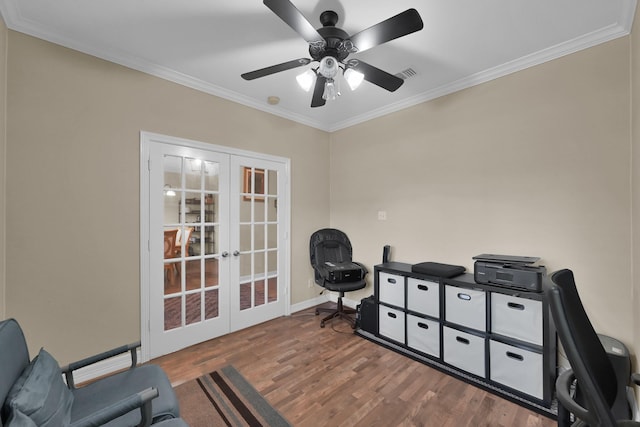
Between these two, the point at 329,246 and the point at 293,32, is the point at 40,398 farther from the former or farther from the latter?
the point at 329,246

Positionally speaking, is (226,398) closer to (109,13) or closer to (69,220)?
(69,220)

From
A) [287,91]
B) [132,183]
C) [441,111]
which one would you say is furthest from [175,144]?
[441,111]

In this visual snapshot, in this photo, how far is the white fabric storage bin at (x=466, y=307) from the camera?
227cm

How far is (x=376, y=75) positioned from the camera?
2045mm

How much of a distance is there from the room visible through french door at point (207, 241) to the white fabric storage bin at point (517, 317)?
2414mm

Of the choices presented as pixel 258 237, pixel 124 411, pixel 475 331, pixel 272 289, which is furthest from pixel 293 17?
pixel 272 289

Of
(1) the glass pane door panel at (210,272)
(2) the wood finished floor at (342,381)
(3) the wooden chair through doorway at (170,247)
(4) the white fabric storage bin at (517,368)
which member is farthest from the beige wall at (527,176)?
(3) the wooden chair through doorway at (170,247)

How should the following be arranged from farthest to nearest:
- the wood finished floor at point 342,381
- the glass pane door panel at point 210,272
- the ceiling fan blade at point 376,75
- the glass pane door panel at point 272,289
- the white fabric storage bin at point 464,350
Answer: the glass pane door panel at point 272,289, the glass pane door panel at point 210,272, the white fabric storage bin at point 464,350, the ceiling fan blade at point 376,75, the wood finished floor at point 342,381

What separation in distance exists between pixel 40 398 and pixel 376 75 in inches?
101

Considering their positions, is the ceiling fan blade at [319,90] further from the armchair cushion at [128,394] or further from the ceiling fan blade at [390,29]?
the armchair cushion at [128,394]

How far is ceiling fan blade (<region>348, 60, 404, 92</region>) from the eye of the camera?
196 cm

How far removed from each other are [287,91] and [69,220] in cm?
239

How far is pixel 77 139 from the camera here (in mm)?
2209

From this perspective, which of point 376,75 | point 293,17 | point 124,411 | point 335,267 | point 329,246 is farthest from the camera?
point 329,246
